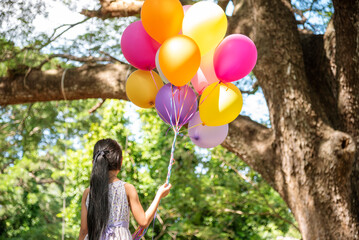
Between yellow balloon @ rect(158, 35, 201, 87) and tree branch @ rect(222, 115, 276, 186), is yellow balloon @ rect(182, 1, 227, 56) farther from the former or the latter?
tree branch @ rect(222, 115, 276, 186)

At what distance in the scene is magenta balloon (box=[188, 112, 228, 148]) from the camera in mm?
2523

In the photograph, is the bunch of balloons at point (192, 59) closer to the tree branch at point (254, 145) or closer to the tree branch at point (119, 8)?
the tree branch at point (254, 145)

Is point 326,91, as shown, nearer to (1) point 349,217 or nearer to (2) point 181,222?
(1) point 349,217

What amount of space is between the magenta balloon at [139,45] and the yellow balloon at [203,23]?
0.97 ft

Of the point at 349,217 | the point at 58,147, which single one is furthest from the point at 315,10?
the point at 58,147

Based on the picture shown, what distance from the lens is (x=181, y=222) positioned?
6344 millimetres

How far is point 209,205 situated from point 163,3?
4389mm

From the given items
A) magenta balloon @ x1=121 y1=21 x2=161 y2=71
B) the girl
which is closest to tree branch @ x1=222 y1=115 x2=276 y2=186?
magenta balloon @ x1=121 y1=21 x2=161 y2=71

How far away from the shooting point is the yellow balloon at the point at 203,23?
225cm

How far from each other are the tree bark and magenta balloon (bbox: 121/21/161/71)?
1121 mm

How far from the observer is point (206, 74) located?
8.25 ft

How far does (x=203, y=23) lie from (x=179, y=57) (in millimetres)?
265

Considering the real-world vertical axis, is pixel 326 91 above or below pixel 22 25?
below

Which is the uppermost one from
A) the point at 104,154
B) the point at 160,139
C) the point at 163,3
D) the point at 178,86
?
the point at 160,139
